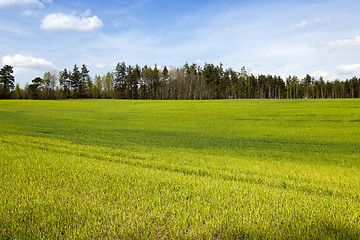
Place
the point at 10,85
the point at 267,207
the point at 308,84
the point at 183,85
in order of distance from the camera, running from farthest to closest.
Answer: the point at 308,84
the point at 183,85
the point at 10,85
the point at 267,207

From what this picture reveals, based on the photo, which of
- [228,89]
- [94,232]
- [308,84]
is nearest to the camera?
[94,232]

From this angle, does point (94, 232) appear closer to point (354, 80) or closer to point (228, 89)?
point (228, 89)

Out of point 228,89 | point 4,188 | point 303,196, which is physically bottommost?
point 303,196

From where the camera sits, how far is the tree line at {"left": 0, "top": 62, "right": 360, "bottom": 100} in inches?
3824

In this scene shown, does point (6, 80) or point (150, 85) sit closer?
point (6, 80)

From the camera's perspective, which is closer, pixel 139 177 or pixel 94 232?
pixel 94 232

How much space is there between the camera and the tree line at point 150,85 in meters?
97.1

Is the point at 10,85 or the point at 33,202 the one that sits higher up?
the point at 10,85

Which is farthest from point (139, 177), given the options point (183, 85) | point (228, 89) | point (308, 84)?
point (308, 84)

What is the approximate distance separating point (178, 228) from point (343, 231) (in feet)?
7.82

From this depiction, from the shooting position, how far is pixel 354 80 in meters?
126

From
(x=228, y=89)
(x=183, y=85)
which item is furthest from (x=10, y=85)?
(x=228, y=89)

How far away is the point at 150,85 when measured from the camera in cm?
10725

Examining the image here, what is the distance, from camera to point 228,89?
11194 centimetres
